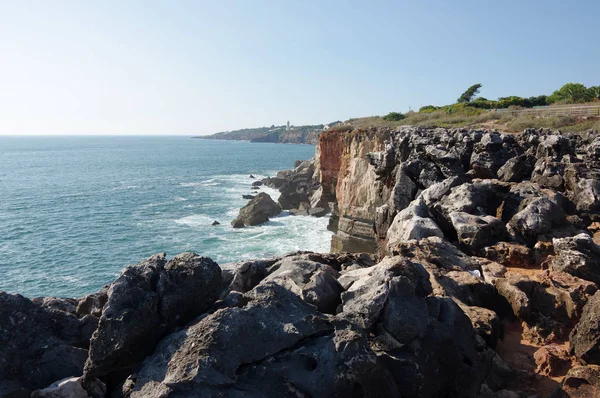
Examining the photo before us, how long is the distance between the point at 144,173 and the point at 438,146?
81837 mm

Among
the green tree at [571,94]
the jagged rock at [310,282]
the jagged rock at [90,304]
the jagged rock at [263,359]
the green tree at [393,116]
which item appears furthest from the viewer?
the green tree at [393,116]

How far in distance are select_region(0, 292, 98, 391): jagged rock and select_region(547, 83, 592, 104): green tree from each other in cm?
5542

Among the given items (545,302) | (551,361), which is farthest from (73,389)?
(545,302)

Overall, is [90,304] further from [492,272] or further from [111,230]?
[111,230]

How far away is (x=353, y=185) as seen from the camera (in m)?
39.5

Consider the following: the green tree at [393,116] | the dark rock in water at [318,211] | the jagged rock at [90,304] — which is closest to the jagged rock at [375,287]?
the jagged rock at [90,304]

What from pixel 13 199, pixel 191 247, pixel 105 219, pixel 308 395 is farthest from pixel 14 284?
pixel 13 199

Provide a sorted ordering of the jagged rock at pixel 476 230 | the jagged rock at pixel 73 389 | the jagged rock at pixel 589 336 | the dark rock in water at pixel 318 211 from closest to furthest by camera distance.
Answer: the jagged rock at pixel 73 389
the jagged rock at pixel 589 336
the jagged rock at pixel 476 230
the dark rock in water at pixel 318 211

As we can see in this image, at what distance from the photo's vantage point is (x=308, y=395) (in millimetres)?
5570

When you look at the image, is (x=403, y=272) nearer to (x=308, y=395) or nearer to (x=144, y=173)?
(x=308, y=395)

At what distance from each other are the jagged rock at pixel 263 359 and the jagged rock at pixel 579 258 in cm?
952

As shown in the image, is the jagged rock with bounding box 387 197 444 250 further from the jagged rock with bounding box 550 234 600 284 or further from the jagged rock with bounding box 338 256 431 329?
the jagged rock with bounding box 338 256 431 329

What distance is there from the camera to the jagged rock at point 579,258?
12.3 metres

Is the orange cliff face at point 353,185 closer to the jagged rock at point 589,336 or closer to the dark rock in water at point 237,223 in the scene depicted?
the dark rock in water at point 237,223
